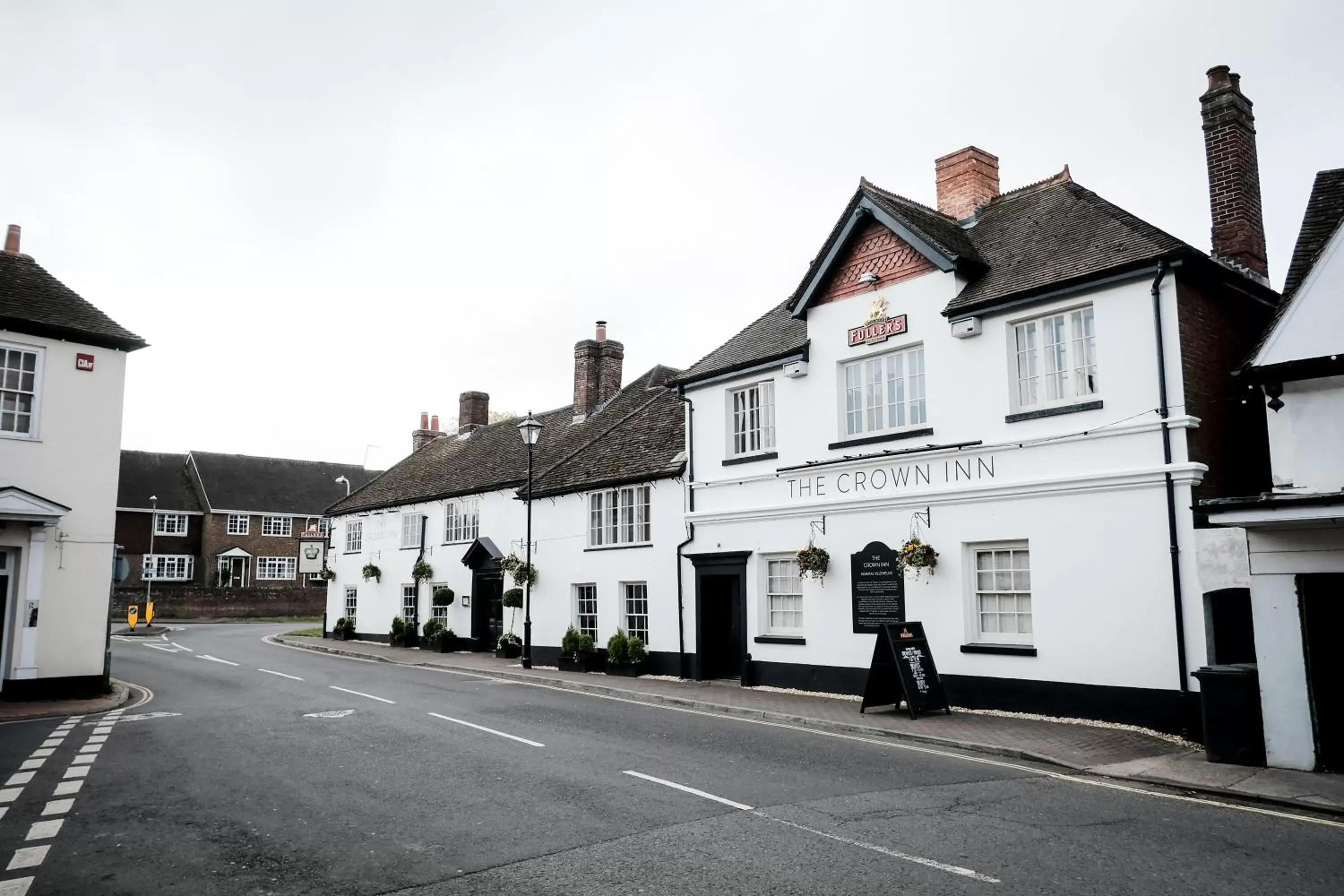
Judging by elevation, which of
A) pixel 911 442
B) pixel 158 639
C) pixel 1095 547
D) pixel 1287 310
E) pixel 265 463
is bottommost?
pixel 158 639

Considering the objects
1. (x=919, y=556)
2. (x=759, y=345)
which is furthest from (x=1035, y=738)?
(x=759, y=345)

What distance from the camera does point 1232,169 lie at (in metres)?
15.4

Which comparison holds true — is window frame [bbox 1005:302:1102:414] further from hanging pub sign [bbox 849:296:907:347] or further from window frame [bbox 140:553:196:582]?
window frame [bbox 140:553:196:582]

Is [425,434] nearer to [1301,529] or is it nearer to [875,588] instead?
[875,588]

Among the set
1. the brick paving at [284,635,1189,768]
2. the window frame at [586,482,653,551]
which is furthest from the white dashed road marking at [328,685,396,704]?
the window frame at [586,482,653,551]

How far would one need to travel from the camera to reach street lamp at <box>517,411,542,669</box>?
23062 mm

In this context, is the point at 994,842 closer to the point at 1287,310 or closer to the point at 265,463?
the point at 1287,310

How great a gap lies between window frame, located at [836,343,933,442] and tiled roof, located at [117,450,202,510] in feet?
175

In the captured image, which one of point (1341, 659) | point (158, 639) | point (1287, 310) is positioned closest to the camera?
point (1341, 659)

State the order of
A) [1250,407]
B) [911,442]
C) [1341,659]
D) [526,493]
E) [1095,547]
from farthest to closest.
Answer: [526,493] → [911,442] → [1250,407] → [1095,547] → [1341,659]

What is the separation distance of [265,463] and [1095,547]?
2471 inches

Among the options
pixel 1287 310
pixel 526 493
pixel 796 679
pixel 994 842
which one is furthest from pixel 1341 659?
pixel 526 493

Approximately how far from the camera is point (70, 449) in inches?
693

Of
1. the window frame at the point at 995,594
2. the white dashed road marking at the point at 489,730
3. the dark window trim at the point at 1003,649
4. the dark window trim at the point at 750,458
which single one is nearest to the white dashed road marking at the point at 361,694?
the white dashed road marking at the point at 489,730
